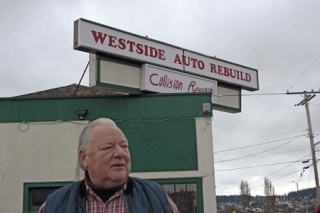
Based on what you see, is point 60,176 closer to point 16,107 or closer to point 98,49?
point 16,107

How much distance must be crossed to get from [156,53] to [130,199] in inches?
317

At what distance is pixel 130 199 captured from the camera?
8.66 ft

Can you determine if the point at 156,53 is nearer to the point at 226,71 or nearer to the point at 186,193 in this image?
the point at 226,71

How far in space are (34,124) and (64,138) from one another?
740 mm

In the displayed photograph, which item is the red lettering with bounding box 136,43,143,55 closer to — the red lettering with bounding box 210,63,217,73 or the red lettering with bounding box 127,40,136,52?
the red lettering with bounding box 127,40,136,52

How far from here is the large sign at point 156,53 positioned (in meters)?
9.30

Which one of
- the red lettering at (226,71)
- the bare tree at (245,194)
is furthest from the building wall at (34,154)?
the bare tree at (245,194)

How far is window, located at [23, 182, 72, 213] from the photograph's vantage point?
367 inches

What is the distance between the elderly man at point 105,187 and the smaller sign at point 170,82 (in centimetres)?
728

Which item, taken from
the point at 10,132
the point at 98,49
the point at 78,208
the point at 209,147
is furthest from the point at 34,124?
the point at 78,208

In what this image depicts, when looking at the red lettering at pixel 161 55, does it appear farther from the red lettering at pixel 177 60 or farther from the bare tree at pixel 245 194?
the bare tree at pixel 245 194

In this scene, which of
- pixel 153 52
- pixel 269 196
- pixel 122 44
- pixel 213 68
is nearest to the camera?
pixel 122 44

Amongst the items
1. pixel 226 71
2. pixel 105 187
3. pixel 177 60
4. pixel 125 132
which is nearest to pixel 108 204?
pixel 105 187

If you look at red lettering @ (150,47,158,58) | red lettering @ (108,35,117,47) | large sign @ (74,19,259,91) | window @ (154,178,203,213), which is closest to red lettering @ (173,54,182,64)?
large sign @ (74,19,259,91)
